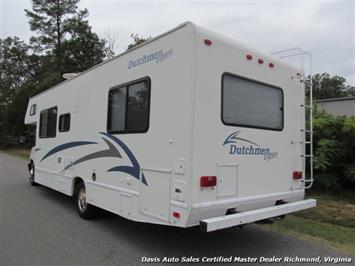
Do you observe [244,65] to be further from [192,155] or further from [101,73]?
[101,73]

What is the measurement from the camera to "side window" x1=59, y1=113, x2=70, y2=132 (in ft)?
24.9

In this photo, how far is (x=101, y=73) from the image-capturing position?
6207 mm

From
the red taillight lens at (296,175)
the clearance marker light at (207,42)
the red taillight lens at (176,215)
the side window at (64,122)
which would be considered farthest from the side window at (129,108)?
the red taillight lens at (296,175)

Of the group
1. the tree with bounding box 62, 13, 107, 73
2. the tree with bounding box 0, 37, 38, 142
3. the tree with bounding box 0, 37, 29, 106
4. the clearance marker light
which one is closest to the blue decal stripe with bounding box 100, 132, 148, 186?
the clearance marker light

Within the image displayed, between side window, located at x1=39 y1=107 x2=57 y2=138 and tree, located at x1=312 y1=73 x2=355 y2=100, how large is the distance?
177 feet

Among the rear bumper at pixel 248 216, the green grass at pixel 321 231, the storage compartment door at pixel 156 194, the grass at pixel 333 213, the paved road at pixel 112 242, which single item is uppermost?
the storage compartment door at pixel 156 194

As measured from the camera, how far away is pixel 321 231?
600 centimetres

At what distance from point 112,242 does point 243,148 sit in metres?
2.54

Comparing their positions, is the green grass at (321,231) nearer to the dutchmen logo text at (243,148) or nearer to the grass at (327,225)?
the grass at (327,225)

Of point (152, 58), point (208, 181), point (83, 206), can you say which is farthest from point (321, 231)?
point (83, 206)

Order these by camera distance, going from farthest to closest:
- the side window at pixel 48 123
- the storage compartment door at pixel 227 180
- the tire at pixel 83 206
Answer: the side window at pixel 48 123
the tire at pixel 83 206
the storage compartment door at pixel 227 180

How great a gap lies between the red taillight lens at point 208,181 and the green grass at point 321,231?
239 centimetres

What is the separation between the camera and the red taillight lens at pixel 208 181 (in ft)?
13.6

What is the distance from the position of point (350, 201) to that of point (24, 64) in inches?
1951
